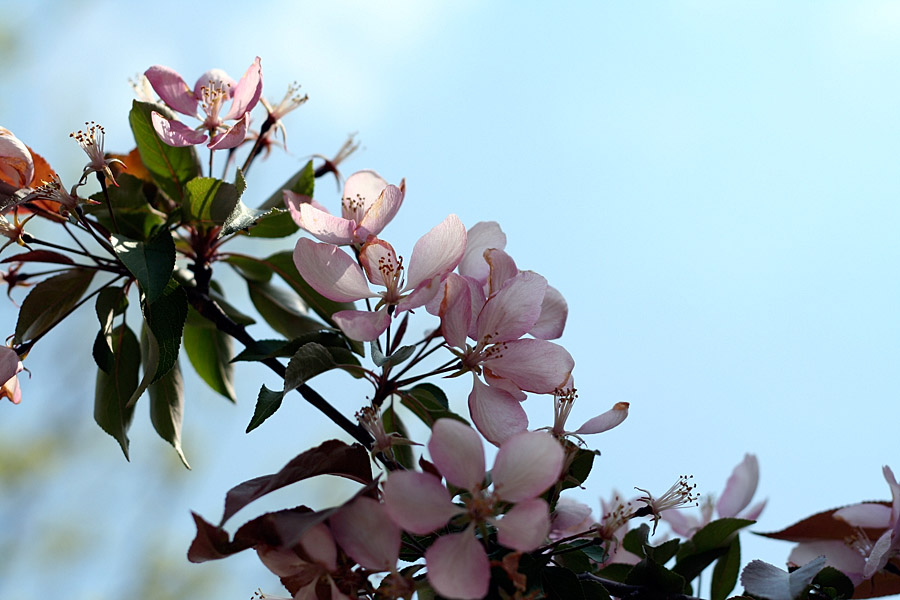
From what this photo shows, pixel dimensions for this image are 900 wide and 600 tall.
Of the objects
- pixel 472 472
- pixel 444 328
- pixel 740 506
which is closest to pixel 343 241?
pixel 444 328

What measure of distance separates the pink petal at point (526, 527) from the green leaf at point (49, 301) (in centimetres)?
48

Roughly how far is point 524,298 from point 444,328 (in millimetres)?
63

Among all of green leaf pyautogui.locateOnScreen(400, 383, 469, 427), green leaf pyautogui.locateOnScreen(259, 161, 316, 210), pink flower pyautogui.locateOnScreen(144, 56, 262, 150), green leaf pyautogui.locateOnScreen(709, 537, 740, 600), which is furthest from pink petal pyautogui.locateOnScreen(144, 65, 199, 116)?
green leaf pyautogui.locateOnScreen(709, 537, 740, 600)

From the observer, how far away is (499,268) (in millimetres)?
632

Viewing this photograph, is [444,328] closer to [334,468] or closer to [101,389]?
[334,468]

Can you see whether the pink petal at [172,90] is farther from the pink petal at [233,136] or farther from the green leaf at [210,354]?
the green leaf at [210,354]

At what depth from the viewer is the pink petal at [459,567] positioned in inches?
17.2

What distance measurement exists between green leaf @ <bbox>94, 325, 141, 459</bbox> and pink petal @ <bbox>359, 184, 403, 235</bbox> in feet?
1.05

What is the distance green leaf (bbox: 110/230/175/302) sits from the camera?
637mm

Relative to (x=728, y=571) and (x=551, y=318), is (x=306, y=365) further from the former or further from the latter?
(x=728, y=571)

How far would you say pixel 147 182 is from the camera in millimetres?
872

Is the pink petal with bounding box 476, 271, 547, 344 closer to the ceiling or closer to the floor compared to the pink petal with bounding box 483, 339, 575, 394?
closer to the ceiling

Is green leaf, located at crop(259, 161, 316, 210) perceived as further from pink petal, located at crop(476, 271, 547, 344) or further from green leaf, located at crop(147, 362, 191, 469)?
pink petal, located at crop(476, 271, 547, 344)

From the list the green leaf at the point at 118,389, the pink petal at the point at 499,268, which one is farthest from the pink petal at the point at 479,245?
the green leaf at the point at 118,389
